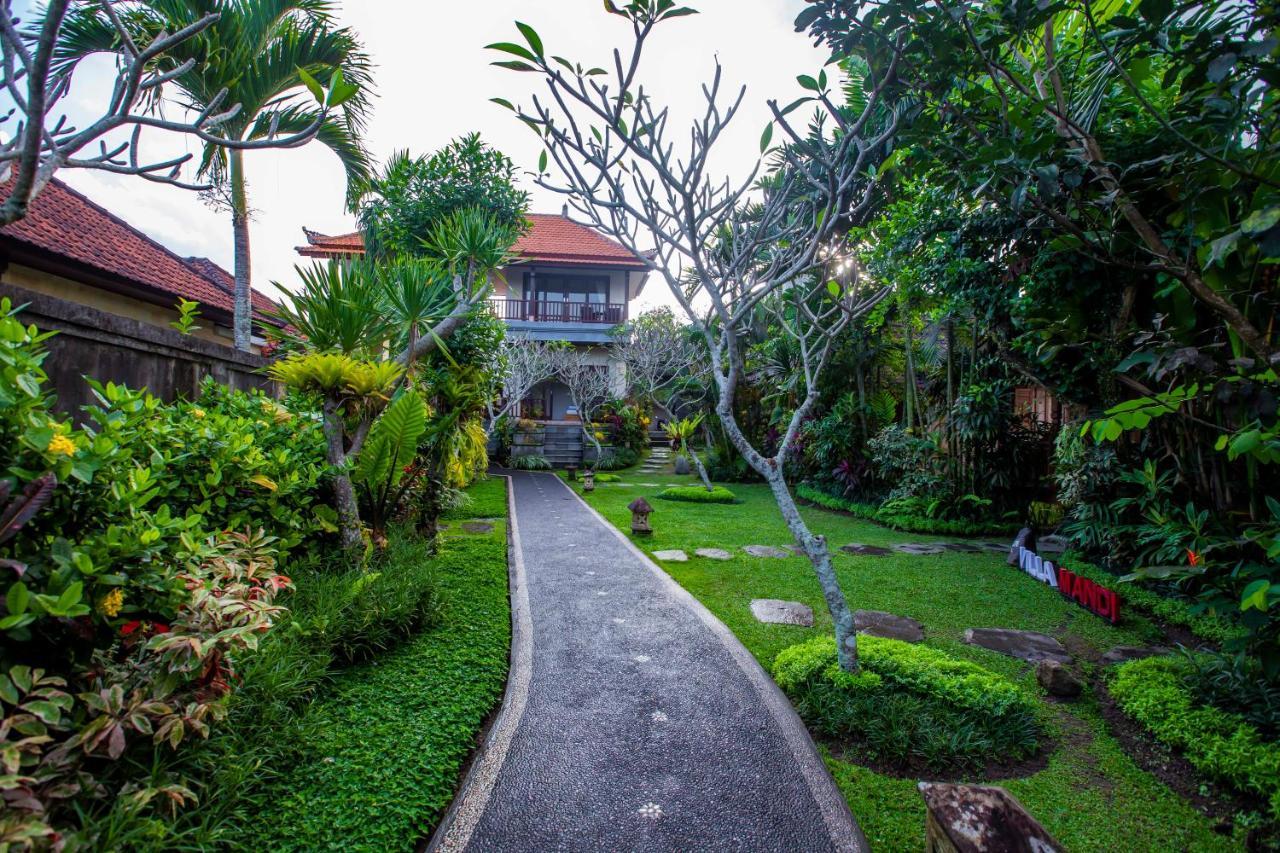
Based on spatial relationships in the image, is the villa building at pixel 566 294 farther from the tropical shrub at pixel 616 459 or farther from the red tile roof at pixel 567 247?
the tropical shrub at pixel 616 459

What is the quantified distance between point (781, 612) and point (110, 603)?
13.0 feet

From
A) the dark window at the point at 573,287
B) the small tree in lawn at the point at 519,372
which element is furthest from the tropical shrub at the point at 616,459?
the dark window at the point at 573,287

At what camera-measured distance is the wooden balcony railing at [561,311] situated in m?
21.7

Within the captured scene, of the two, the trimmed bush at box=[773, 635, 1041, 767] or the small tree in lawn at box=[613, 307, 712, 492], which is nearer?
the trimmed bush at box=[773, 635, 1041, 767]

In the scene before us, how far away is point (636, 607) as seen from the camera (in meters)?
4.47

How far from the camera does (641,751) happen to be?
2.59 meters

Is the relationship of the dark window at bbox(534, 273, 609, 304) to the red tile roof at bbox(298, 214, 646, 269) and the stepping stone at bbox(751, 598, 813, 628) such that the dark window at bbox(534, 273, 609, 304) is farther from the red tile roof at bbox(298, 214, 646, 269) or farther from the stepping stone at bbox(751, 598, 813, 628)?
the stepping stone at bbox(751, 598, 813, 628)

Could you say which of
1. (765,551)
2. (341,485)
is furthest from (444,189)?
(765,551)

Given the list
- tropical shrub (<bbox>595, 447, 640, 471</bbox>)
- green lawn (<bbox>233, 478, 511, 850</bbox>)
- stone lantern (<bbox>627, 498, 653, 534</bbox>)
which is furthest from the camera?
tropical shrub (<bbox>595, 447, 640, 471</bbox>)

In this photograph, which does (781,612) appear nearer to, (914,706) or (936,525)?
(914,706)

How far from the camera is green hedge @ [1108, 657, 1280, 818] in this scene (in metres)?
2.30

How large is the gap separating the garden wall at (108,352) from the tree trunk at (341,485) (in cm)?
115

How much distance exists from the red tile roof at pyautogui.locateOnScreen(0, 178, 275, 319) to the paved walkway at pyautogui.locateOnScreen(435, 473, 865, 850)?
22.9 feet

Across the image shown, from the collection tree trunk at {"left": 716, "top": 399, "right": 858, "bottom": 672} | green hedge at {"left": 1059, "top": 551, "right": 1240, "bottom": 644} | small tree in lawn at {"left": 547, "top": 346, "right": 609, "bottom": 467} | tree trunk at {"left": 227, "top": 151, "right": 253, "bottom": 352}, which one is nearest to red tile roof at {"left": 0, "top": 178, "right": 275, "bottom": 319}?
tree trunk at {"left": 227, "top": 151, "right": 253, "bottom": 352}
